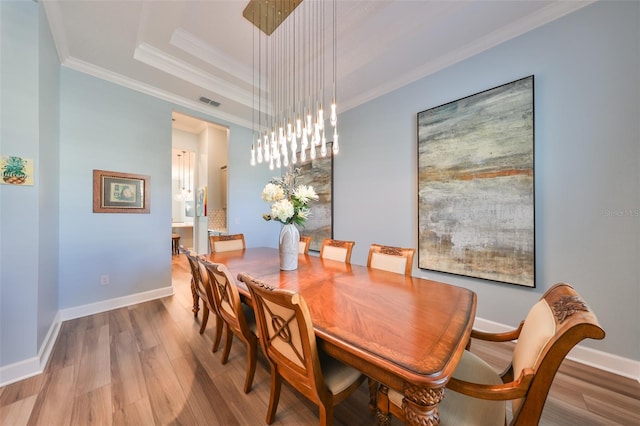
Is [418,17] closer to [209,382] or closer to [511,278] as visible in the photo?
[511,278]

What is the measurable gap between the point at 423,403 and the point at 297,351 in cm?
55

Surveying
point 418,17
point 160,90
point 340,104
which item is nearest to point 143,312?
point 160,90

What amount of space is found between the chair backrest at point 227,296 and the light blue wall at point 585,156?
2.25 m

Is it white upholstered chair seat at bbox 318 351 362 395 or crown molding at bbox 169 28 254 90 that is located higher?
crown molding at bbox 169 28 254 90

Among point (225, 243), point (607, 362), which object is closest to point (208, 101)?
Answer: point (225, 243)

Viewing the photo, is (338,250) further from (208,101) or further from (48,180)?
(208,101)

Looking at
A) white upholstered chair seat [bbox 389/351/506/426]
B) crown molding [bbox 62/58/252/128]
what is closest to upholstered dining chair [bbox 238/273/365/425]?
white upholstered chair seat [bbox 389/351/506/426]

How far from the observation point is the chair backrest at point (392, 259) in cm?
191

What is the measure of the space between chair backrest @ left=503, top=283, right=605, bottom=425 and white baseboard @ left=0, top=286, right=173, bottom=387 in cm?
301

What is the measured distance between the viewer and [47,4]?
5.99 feet

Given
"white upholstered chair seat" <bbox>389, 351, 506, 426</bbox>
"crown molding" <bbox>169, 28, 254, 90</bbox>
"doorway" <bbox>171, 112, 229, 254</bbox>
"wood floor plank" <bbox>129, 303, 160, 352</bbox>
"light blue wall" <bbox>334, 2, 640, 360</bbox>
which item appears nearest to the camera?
"white upholstered chair seat" <bbox>389, 351, 506, 426</bbox>

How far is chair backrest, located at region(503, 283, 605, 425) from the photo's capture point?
70 centimetres

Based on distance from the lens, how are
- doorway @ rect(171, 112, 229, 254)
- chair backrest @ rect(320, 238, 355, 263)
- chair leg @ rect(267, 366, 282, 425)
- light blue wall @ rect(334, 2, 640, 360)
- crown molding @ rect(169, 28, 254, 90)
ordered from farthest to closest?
doorway @ rect(171, 112, 229, 254), crown molding @ rect(169, 28, 254, 90), chair backrest @ rect(320, 238, 355, 263), light blue wall @ rect(334, 2, 640, 360), chair leg @ rect(267, 366, 282, 425)

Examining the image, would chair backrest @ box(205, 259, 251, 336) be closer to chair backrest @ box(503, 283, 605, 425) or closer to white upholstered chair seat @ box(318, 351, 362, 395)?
white upholstered chair seat @ box(318, 351, 362, 395)
